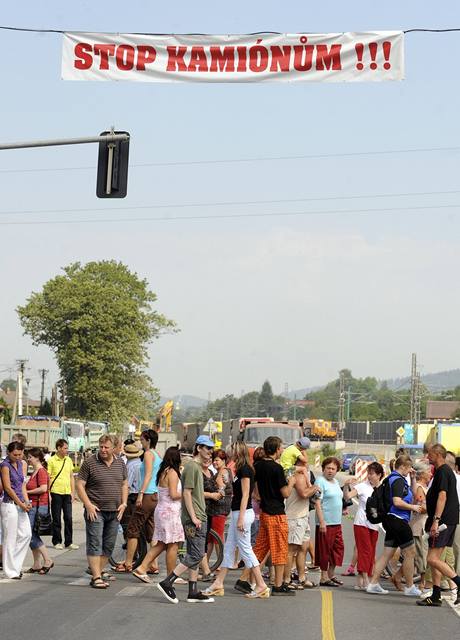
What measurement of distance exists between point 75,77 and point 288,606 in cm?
695

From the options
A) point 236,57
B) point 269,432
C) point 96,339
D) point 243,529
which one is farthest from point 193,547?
point 96,339

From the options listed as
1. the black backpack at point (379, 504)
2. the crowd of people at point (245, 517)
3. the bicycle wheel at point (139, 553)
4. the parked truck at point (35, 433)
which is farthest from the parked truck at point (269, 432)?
the black backpack at point (379, 504)

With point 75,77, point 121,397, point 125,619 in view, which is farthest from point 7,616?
point 121,397

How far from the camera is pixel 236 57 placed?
571 inches

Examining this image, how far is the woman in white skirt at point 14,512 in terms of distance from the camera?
15.0 metres

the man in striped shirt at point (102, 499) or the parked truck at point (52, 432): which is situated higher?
the parked truck at point (52, 432)

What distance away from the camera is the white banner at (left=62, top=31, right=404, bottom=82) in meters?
14.4

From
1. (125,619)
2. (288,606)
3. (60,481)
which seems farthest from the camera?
(60,481)

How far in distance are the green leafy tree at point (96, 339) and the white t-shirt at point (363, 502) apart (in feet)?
201

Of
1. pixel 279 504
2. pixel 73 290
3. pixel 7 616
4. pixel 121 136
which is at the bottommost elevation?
pixel 7 616

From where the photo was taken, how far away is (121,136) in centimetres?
1658

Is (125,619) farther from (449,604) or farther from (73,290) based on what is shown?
(73,290)

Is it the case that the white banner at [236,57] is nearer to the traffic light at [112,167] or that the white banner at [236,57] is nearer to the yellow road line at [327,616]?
the traffic light at [112,167]

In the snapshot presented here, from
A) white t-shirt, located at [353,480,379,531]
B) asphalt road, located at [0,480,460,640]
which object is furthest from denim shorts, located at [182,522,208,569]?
white t-shirt, located at [353,480,379,531]
